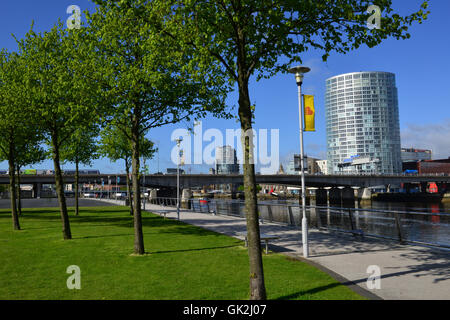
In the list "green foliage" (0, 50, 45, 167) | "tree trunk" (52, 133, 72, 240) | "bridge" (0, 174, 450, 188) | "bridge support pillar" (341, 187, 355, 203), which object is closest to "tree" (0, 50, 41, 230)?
"green foliage" (0, 50, 45, 167)

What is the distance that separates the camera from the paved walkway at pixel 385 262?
24.3ft

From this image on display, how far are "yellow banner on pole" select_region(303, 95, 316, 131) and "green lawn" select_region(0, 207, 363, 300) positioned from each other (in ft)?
14.4

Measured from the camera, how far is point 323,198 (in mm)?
111125

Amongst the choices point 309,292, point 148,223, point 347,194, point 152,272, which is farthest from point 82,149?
point 347,194

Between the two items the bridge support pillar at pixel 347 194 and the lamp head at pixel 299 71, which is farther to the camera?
the bridge support pillar at pixel 347 194

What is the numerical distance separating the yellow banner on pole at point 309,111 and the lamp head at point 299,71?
61 cm

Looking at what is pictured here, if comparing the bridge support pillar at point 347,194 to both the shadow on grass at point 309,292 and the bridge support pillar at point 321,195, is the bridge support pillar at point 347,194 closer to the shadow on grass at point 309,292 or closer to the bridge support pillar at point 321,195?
the bridge support pillar at point 321,195

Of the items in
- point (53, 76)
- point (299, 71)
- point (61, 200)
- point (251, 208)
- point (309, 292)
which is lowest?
point (309, 292)

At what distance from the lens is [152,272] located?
30.8 ft

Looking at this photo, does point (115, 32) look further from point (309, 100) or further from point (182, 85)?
point (309, 100)

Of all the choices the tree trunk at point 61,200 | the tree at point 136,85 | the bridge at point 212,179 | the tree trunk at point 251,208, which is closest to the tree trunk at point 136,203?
the tree at point 136,85

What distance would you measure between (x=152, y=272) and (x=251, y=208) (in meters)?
3.96

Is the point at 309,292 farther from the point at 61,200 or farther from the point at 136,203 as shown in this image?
the point at 61,200

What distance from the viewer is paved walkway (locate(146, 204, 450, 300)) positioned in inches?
291
